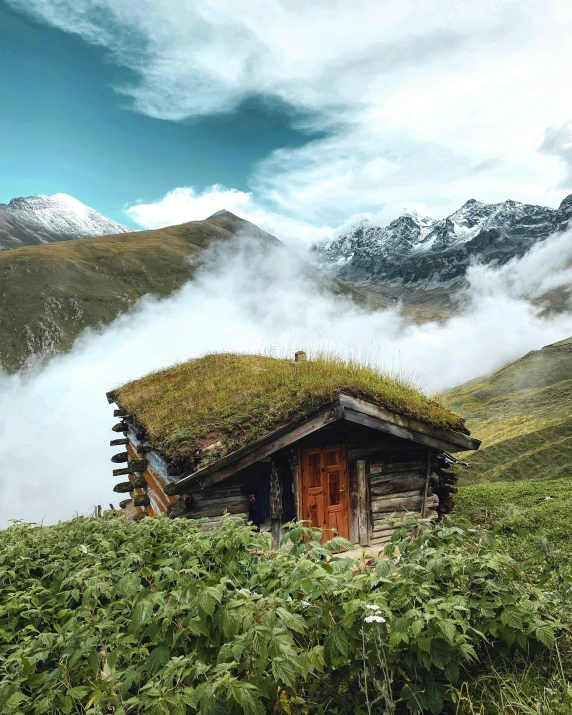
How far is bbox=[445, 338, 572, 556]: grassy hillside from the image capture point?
42.4 feet

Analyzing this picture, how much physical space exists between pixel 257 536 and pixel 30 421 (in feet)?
667

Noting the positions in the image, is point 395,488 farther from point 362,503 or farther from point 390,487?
point 362,503

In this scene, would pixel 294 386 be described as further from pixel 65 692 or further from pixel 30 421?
pixel 30 421

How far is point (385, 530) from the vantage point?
1084cm

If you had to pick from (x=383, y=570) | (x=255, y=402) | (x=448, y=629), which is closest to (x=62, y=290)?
(x=255, y=402)

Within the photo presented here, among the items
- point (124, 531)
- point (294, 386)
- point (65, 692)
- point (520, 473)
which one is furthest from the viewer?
point (520, 473)

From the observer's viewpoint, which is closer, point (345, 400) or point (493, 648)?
point (493, 648)

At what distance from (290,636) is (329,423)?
23.2 ft

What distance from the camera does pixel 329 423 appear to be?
32.6 feet

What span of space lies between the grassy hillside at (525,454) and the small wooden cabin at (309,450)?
116 inches

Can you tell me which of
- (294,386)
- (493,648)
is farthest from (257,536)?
(294,386)

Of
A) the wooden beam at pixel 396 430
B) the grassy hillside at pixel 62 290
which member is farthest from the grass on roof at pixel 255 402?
the grassy hillside at pixel 62 290

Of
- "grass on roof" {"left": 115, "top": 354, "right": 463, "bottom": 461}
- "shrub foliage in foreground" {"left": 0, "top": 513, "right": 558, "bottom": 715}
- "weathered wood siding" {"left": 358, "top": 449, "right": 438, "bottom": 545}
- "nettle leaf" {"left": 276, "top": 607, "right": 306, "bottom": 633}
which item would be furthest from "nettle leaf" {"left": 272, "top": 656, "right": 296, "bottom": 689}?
"weathered wood siding" {"left": 358, "top": 449, "right": 438, "bottom": 545}

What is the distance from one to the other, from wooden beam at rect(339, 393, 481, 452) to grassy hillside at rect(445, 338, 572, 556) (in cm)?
244
